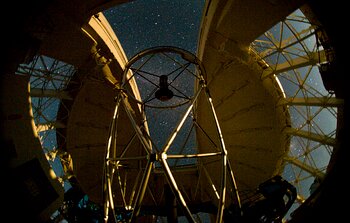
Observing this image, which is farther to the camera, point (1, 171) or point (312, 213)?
point (1, 171)

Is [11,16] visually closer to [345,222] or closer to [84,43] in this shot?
[84,43]

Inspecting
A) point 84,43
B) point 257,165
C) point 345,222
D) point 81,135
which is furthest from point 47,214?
point 257,165

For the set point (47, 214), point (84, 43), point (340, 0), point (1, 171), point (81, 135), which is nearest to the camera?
point (340, 0)

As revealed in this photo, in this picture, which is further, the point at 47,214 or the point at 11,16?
the point at 47,214

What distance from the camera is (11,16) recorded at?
250 inches

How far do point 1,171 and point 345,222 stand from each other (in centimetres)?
946

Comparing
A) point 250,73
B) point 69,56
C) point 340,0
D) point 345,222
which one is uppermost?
point 69,56

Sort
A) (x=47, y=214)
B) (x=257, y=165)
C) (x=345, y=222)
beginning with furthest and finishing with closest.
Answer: (x=257, y=165) < (x=47, y=214) < (x=345, y=222)

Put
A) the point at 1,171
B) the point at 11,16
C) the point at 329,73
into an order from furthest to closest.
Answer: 1. the point at 329,73
2. the point at 1,171
3. the point at 11,16

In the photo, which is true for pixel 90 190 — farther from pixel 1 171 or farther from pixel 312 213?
pixel 312 213

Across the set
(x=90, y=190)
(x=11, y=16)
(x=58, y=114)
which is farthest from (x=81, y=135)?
(x=11, y=16)

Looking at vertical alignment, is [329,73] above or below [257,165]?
above

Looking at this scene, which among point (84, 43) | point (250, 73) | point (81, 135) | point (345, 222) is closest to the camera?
point (345, 222)

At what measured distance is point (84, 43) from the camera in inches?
426
